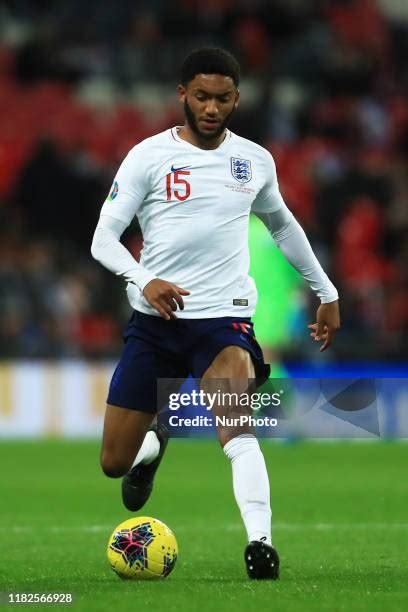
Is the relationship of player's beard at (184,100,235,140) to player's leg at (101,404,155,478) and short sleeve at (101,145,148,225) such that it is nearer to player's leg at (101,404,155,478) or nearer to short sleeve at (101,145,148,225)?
short sleeve at (101,145,148,225)

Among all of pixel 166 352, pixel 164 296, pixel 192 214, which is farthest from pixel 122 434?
pixel 192 214

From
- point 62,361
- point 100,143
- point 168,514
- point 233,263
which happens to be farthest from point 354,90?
point 233,263

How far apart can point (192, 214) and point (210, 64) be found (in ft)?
2.00

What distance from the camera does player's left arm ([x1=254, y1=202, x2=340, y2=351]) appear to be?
625 cm

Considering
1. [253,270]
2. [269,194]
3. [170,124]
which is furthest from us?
[170,124]

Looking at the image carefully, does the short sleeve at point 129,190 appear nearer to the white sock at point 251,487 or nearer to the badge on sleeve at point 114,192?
the badge on sleeve at point 114,192

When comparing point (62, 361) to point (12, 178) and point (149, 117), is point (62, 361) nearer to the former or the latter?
point (12, 178)

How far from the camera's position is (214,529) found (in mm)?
8117

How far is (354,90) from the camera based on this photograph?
21000 millimetres

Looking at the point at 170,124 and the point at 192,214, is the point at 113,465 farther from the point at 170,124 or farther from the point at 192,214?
the point at 170,124

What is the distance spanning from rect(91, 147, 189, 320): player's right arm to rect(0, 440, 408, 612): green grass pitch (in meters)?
1.13

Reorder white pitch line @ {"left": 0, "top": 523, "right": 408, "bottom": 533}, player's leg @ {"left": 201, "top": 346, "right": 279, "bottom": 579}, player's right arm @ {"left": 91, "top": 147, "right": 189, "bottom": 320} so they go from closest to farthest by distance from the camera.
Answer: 1. player's leg @ {"left": 201, "top": 346, "right": 279, "bottom": 579}
2. player's right arm @ {"left": 91, "top": 147, "right": 189, "bottom": 320}
3. white pitch line @ {"left": 0, "top": 523, "right": 408, "bottom": 533}

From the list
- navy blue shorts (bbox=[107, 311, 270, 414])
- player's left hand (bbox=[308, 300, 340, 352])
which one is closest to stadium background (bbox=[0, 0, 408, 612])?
navy blue shorts (bbox=[107, 311, 270, 414])

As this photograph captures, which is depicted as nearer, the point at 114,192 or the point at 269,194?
the point at 114,192
